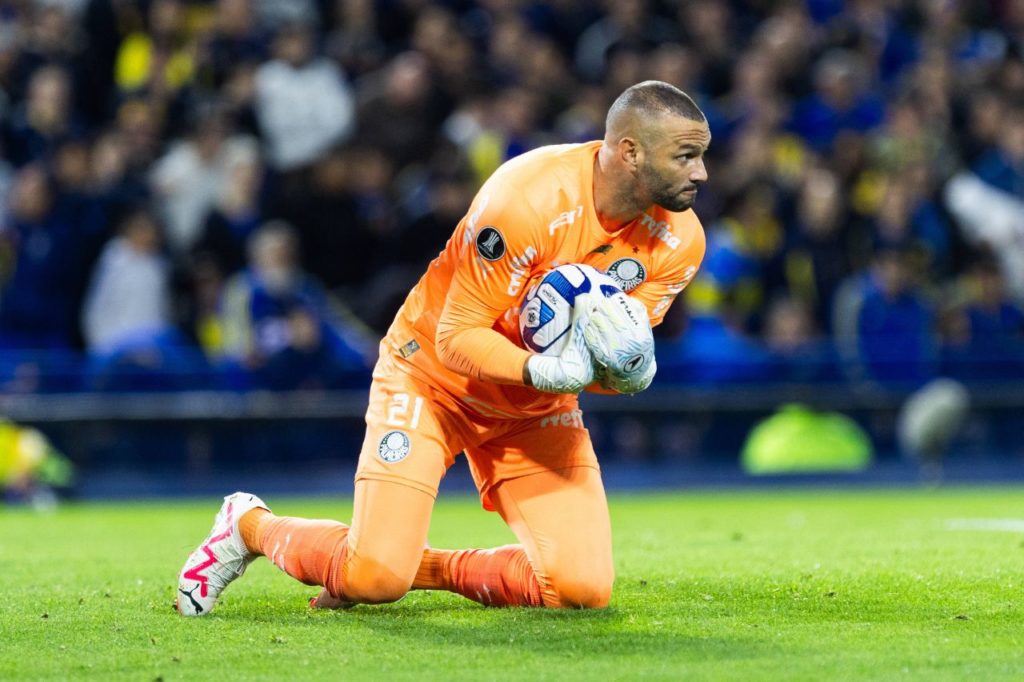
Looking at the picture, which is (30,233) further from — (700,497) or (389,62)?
(700,497)

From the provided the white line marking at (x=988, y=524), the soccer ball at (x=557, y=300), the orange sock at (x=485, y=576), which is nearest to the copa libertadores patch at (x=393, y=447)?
the orange sock at (x=485, y=576)

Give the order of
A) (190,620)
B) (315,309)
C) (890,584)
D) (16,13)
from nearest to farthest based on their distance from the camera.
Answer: (190,620) < (890,584) < (315,309) < (16,13)

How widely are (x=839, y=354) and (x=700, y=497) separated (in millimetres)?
1816

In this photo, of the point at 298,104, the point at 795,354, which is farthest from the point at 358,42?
the point at 795,354

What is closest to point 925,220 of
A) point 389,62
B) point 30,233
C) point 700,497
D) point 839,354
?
point 839,354

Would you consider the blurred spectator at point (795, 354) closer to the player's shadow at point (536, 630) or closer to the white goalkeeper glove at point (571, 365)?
the player's shadow at point (536, 630)

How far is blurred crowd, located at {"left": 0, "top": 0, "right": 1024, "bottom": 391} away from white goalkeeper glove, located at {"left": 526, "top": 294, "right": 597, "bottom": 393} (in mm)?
7576

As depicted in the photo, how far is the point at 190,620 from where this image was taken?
6.30 metres

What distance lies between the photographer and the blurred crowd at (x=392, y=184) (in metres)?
13.9

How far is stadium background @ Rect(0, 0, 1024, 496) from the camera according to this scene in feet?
45.4

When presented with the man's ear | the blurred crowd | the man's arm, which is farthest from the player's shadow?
the blurred crowd

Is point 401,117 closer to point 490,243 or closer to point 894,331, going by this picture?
point 894,331

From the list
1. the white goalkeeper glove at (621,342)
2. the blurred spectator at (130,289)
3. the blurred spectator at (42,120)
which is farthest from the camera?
the blurred spectator at (42,120)

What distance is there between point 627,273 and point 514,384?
72cm
